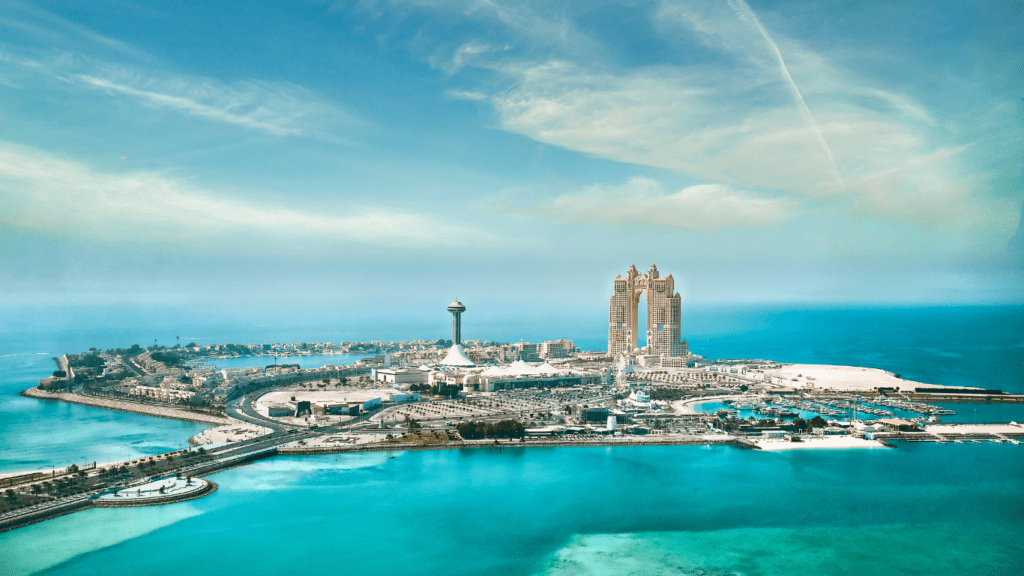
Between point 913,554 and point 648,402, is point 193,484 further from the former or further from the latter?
point 648,402

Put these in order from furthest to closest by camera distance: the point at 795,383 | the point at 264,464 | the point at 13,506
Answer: the point at 795,383, the point at 264,464, the point at 13,506

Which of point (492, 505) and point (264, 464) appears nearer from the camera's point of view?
Result: point (492, 505)

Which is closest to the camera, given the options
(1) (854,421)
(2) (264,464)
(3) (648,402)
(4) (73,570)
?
(4) (73,570)

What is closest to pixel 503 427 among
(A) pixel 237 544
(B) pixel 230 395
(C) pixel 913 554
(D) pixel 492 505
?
(D) pixel 492 505

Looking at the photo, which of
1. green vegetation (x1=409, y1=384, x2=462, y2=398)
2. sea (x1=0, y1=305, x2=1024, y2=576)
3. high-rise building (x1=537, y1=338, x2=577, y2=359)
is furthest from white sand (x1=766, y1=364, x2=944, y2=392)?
green vegetation (x1=409, y1=384, x2=462, y2=398)

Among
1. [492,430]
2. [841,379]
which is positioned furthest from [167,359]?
[841,379]

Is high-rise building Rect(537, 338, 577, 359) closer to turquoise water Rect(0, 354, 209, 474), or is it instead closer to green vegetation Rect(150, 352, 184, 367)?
green vegetation Rect(150, 352, 184, 367)

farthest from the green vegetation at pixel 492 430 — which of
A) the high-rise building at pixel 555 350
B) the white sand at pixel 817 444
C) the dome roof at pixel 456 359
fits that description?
the high-rise building at pixel 555 350

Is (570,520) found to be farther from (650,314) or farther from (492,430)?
(650,314)
